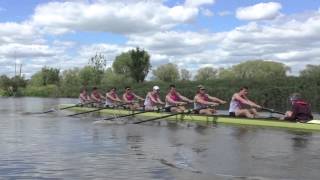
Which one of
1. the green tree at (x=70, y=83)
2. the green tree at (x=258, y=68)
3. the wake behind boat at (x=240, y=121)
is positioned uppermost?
the green tree at (x=258, y=68)

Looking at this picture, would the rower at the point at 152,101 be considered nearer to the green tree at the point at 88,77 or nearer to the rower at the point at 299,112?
the rower at the point at 299,112

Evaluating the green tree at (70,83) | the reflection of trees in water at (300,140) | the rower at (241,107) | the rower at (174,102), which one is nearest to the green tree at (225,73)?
the green tree at (70,83)

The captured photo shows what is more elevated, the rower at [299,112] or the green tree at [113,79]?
the green tree at [113,79]

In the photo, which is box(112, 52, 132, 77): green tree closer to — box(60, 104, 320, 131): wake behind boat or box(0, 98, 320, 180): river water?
box(60, 104, 320, 131): wake behind boat

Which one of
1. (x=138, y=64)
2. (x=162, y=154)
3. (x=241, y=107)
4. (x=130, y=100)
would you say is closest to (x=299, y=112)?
(x=241, y=107)

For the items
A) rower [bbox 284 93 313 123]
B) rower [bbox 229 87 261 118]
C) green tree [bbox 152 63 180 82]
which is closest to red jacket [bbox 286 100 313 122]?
rower [bbox 284 93 313 123]

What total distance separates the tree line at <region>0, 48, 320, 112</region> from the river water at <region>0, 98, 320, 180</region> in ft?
72.7

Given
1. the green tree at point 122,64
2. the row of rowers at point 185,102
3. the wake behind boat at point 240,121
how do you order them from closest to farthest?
the wake behind boat at point 240,121
the row of rowers at point 185,102
the green tree at point 122,64

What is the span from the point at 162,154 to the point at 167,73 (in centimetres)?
9496

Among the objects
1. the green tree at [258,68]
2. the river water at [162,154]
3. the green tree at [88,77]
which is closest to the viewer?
the river water at [162,154]

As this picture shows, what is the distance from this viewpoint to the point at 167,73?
110m

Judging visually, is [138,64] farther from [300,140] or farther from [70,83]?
[300,140]

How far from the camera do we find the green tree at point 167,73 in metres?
109

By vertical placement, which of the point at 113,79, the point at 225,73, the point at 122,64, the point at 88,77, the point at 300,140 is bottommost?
the point at 300,140
